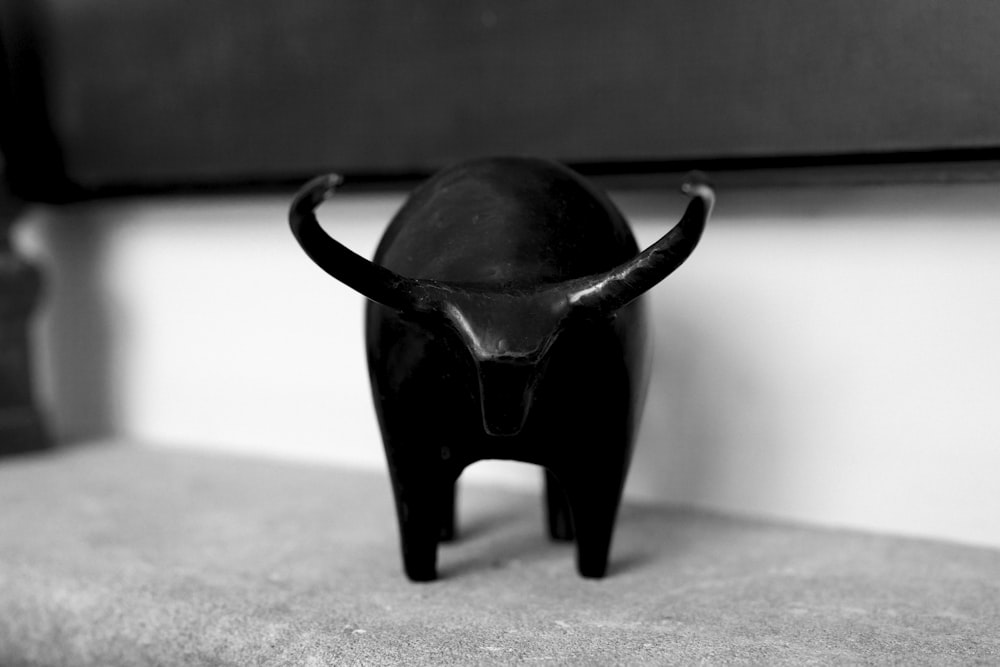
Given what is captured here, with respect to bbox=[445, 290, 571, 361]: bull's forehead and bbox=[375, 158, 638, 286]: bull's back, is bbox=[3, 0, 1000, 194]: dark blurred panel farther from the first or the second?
bbox=[445, 290, 571, 361]: bull's forehead

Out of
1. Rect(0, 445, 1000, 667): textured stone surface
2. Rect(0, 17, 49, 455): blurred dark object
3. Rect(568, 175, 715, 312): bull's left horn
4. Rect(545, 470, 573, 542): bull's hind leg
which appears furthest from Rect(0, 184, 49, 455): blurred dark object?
Rect(568, 175, 715, 312): bull's left horn

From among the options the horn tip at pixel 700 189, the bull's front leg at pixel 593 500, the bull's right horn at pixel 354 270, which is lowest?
the bull's front leg at pixel 593 500

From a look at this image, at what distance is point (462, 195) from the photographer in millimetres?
739

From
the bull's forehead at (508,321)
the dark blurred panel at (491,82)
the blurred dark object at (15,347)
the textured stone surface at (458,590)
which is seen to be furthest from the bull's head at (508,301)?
the blurred dark object at (15,347)

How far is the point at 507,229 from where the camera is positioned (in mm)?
707

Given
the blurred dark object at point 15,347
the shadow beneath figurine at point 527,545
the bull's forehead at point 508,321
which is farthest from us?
the blurred dark object at point 15,347

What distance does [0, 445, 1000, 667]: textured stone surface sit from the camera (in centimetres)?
67

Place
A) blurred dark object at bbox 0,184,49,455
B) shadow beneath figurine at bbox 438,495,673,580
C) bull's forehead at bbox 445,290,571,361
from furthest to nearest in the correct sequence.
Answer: blurred dark object at bbox 0,184,49,455 < shadow beneath figurine at bbox 438,495,673,580 < bull's forehead at bbox 445,290,571,361

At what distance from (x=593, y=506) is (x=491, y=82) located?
481 mm

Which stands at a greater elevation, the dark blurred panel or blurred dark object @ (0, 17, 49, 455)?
the dark blurred panel

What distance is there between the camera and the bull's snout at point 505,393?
2.07ft

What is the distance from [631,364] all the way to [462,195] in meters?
0.18

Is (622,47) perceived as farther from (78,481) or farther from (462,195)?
(78,481)

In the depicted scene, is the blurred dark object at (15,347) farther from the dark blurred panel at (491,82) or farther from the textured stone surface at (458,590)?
the textured stone surface at (458,590)
